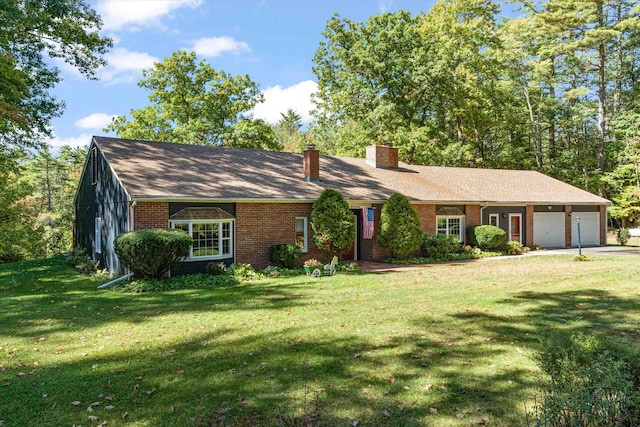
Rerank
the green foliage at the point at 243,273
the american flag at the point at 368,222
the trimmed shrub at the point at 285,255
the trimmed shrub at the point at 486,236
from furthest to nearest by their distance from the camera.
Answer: the trimmed shrub at the point at 486,236 → the american flag at the point at 368,222 → the trimmed shrub at the point at 285,255 → the green foliage at the point at 243,273

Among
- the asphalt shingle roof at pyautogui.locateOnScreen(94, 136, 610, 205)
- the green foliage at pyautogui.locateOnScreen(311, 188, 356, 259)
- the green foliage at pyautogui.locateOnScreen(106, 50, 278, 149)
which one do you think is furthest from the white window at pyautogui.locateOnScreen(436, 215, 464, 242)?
the green foliage at pyautogui.locateOnScreen(106, 50, 278, 149)

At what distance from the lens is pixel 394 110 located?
28.7 metres

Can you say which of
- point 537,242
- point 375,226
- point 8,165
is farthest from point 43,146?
point 537,242

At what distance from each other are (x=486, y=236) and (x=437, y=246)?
3.03m

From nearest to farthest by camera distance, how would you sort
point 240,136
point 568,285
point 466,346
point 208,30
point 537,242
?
1. point 466,346
2. point 568,285
3. point 208,30
4. point 537,242
5. point 240,136

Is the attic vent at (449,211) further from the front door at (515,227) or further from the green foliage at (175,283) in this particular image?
the green foliage at (175,283)

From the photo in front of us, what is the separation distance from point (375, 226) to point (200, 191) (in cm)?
752

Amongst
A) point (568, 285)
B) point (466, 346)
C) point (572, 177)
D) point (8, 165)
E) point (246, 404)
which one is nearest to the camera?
point (246, 404)

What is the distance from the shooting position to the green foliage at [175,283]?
11062 mm

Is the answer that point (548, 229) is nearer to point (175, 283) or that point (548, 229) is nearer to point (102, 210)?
point (175, 283)

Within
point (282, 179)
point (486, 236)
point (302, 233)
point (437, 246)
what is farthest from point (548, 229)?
point (282, 179)

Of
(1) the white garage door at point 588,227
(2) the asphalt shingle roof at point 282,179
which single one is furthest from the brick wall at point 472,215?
(1) the white garage door at point 588,227

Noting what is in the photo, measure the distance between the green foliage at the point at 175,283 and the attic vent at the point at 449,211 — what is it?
10925 mm

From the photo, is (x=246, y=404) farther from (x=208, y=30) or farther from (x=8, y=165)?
(x=8, y=165)
